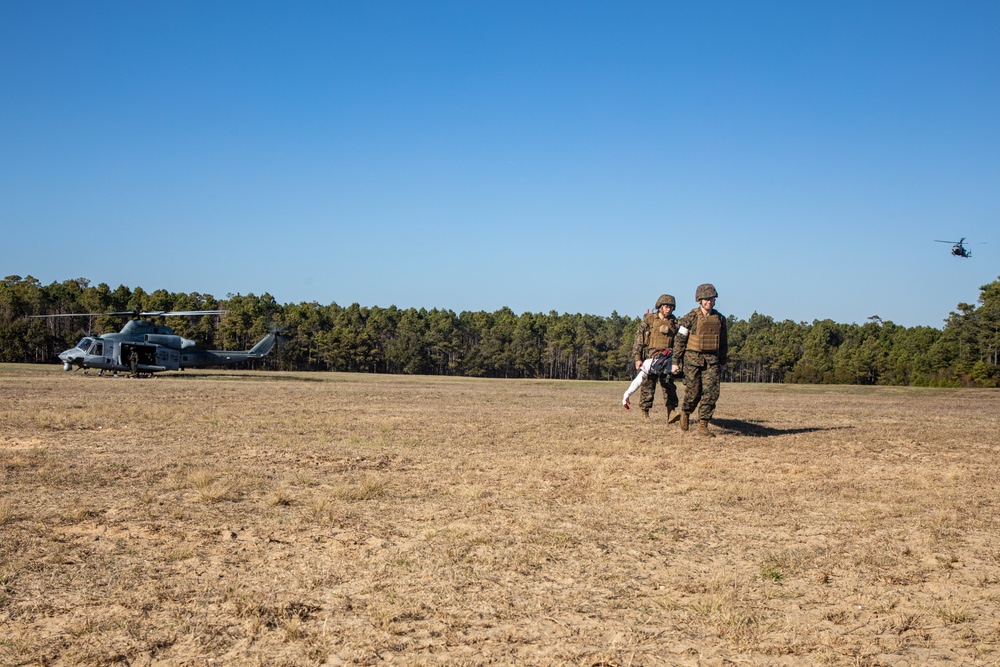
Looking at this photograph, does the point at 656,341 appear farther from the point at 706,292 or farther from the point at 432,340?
the point at 432,340

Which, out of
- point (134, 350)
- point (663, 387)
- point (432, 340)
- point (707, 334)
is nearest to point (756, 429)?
point (663, 387)

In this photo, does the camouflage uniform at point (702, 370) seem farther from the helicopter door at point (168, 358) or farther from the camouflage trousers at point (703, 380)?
the helicopter door at point (168, 358)

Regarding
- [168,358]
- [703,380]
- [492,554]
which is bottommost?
[492,554]

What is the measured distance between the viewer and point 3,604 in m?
4.11

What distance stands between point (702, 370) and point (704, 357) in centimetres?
25

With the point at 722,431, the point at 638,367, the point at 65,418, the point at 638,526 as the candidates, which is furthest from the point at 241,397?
the point at 638,526

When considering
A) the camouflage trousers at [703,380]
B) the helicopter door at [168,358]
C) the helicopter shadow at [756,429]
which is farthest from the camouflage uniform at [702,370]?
the helicopter door at [168,358]

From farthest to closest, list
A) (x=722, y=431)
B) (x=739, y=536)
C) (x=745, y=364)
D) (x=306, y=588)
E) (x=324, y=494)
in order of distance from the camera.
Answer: (x=745, y=364), (x=722, y=431), (x=324, y=494), (x=739, y=536), (x=306, y=588)

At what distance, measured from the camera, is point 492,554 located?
207 inches

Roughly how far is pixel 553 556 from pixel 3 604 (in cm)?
343

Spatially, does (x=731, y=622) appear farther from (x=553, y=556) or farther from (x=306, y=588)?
(x=306, y=588)

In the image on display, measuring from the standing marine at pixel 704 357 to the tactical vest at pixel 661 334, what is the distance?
947 millimetres

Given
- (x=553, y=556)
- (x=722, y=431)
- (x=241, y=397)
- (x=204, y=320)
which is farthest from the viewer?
(x=204, y=320)

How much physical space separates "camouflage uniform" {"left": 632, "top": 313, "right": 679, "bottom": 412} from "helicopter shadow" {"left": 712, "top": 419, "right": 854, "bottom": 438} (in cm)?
Result: 127
